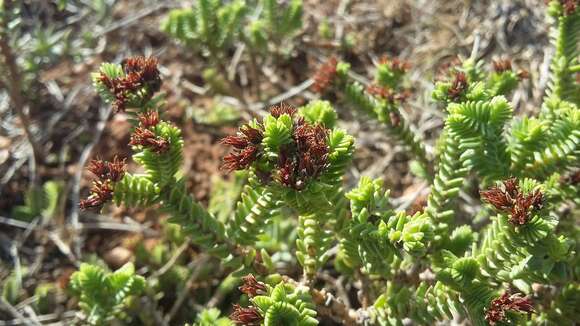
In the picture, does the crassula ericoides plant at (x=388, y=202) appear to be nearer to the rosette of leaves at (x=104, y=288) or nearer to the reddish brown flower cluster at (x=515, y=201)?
the reddish brown flower cluster at (x=515, y=201)

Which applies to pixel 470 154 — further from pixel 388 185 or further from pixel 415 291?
pixel 388 185

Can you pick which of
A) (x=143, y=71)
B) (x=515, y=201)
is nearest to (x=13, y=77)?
(x=143, y=71)

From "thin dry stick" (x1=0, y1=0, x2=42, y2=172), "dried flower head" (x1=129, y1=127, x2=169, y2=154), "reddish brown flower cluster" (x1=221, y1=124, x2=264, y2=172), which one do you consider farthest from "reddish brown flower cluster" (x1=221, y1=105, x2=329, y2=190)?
"thin dry stick" (x1=0, y1=0, x2=42, y2=172)

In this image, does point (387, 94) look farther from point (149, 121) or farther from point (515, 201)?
point (149, 121)

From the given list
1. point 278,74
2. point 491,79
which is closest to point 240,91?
point 278,74

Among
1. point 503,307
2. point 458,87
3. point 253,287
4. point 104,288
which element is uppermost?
point 458,87

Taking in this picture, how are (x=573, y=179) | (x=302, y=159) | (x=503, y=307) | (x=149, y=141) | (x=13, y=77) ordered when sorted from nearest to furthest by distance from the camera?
(x=302, y=159) → (x=503, y=307) → (x=149, y=141) → (x=573, y=179) → (x=13, y=77)

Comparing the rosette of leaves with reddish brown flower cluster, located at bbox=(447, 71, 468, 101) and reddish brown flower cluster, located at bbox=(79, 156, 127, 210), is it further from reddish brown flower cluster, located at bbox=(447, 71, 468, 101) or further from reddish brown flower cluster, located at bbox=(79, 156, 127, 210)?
reddish brown flower cluster, located at bbox=(447, 71, 468, 101)
